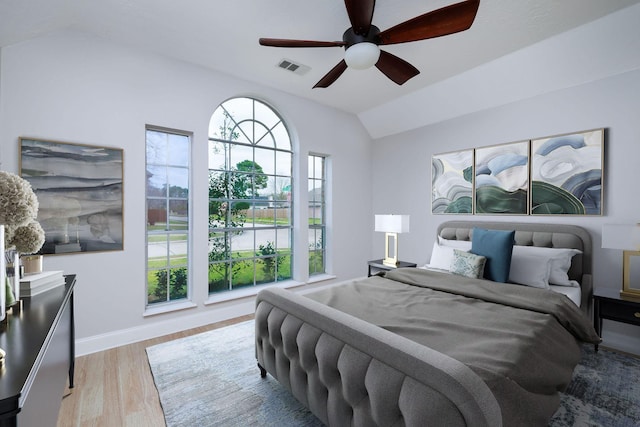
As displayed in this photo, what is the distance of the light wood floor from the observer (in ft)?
5.92

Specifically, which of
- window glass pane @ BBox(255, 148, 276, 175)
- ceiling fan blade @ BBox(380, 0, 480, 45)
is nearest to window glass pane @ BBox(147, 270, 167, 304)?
window glass pane @ BBox(255, 148, 276, 175)

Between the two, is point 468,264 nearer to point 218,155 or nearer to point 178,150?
point 218,155

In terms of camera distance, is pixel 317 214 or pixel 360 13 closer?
pixel 360 13

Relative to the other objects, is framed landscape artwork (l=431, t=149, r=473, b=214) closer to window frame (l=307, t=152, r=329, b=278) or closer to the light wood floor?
window frame (l=307, t=152, r=329, b=278)

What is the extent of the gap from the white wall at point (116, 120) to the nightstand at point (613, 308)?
11.7 feet

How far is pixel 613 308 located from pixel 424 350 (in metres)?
2.48

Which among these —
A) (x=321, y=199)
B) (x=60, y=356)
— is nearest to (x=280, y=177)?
(x=321, y=199)

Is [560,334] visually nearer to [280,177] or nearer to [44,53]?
[280,177]

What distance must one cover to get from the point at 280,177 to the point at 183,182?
4.30 feet

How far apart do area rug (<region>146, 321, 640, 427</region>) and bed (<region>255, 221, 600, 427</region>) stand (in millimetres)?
207

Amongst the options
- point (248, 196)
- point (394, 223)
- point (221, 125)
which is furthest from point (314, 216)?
point (221, 125)

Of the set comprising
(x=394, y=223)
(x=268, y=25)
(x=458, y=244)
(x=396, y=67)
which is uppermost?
(x=268, y=25)

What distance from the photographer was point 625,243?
95.3 inches

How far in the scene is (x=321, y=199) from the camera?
4.66 meters
